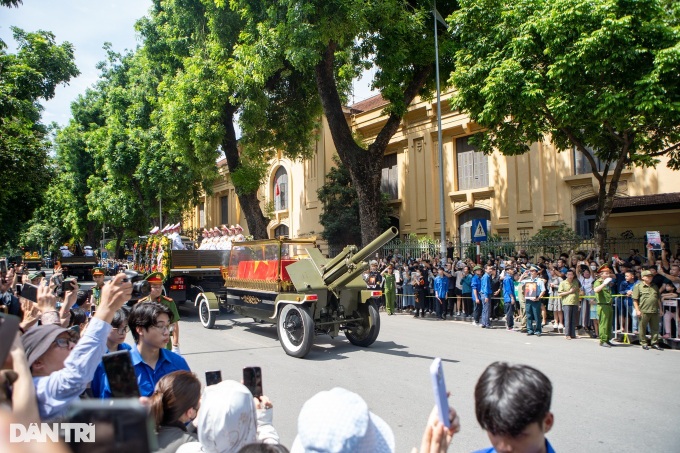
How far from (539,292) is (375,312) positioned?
4.22m

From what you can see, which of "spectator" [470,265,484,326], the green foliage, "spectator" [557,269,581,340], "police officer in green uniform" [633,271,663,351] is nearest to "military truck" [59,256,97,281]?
"spectator" [470,265,484,326]

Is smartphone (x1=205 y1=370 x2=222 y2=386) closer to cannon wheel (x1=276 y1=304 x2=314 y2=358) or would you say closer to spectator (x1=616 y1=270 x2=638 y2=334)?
cannon wheel (x1=276 y1=304 x2=314 y2=358)

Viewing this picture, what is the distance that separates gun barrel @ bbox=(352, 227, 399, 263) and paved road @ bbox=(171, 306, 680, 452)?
1.82 m

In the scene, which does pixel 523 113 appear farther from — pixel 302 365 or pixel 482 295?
pixel 302 365

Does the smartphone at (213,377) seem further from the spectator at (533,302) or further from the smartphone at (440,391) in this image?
the spectator at (533,302)

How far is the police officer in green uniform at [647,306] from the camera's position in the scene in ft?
33.3

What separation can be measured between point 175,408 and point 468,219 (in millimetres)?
22044

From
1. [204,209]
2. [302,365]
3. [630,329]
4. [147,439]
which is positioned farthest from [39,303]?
[204,209]

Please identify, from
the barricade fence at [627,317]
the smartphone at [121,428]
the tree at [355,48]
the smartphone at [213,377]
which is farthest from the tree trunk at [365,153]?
the smartphone at [121,428]

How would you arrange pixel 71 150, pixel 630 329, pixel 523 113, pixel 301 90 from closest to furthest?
1. pixel 630 329
2. pixel 523 113
3. pixel 301 90
4. pixel 71 150

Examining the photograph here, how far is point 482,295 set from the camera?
46.2 feet

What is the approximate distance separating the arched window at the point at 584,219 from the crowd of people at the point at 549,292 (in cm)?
361

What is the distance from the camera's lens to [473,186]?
2336 cm

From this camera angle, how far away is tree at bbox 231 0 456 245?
15289mm
